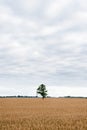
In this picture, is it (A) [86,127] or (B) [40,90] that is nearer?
(A) [86,127]

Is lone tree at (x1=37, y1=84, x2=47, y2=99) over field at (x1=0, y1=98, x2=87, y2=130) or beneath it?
over

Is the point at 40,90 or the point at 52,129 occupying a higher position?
the point at 40,90

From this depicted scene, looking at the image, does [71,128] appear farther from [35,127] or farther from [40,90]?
[40,90]

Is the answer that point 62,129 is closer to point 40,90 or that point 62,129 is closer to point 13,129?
point 13,129

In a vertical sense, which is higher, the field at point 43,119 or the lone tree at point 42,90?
the lone tree at point 42,90

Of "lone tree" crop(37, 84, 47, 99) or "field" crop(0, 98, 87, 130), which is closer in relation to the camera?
"field" crop(0, 98, 87, 130)

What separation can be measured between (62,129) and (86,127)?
158 centimetres

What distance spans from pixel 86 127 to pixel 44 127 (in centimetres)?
226

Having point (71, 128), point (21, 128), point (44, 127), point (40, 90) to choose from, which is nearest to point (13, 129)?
point (21, 128)

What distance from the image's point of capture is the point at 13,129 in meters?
17.0

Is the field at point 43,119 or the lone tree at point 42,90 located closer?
the field at point 43,119

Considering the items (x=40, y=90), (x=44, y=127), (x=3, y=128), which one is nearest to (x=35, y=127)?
(x=44, y=127)

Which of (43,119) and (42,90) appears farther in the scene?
(42,90)

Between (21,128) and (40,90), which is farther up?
(40,90)
